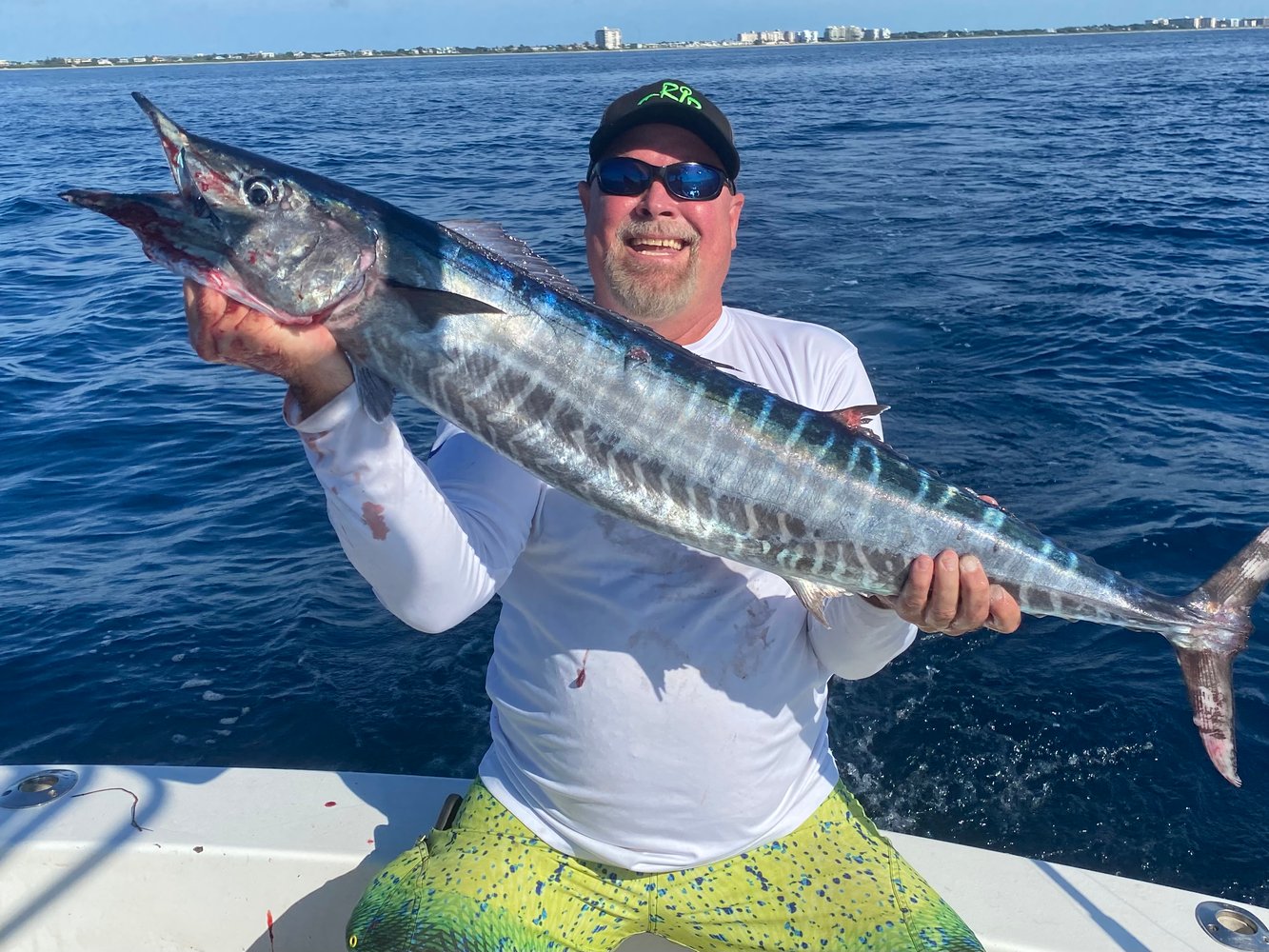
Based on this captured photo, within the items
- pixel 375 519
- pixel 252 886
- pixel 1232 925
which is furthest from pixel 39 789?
pixel 1232 925

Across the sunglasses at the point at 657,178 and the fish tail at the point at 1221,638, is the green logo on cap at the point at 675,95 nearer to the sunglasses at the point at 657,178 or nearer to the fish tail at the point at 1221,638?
the sunglasses at the point at 657,178

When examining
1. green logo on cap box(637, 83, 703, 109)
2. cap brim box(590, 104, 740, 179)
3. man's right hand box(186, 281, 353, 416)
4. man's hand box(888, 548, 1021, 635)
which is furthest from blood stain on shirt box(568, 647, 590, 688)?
green logo on cap box(637, 83, 703, 109)

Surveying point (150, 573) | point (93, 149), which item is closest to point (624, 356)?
point (150, 573)

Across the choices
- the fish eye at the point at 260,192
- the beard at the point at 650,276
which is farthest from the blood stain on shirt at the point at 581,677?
the fish eye at the point at 260,192

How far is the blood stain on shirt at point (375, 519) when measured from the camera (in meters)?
2.23

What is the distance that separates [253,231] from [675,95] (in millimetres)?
1498

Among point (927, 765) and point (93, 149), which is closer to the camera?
point (927, 765)

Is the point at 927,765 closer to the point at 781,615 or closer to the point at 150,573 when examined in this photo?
the point at 781,615

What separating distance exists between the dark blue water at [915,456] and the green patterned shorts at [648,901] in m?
2.23

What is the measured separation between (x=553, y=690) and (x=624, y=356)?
37.8 inches

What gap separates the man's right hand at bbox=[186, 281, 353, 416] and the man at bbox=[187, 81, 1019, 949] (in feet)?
1.36

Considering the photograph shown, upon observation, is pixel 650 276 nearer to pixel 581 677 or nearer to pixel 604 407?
pixel 604 407

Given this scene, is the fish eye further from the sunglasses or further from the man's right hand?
the sunglasses

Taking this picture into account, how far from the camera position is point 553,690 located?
2.68 meters
